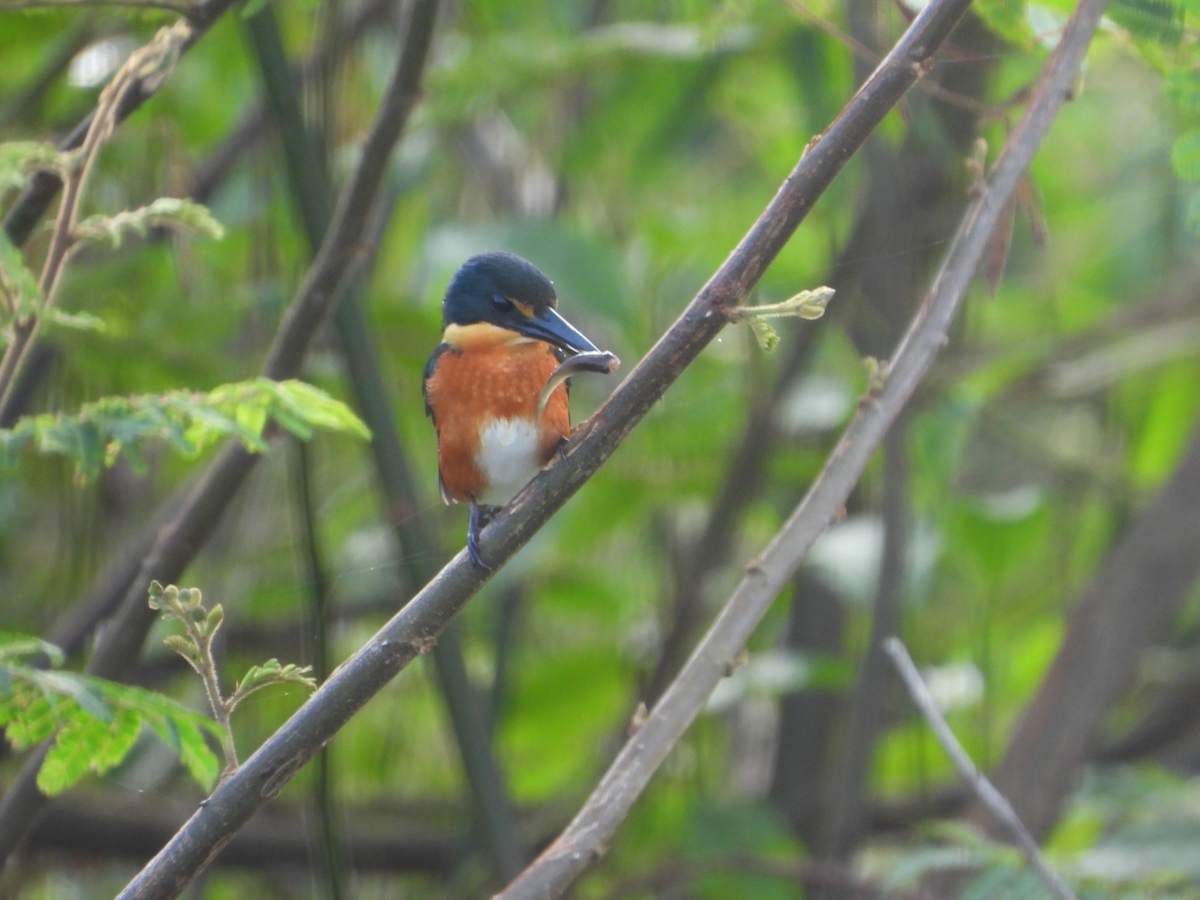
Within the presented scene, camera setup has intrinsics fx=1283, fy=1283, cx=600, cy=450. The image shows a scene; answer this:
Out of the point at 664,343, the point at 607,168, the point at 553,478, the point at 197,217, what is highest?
the point at 607,168

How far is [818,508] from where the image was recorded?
4.38ft

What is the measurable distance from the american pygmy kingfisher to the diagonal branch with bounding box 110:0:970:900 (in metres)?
0.35

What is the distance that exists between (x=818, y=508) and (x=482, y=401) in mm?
525

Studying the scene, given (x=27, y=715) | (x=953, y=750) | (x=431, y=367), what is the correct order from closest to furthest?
(x=27, y=715), (x=953, y=750), (x=431, y=367)

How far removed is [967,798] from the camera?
135 inches

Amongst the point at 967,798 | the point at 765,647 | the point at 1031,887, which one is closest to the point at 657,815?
the point at 967,798

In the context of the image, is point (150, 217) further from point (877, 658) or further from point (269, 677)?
point (877, 658)

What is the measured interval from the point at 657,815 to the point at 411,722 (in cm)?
69

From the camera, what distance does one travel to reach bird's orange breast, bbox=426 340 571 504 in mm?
1600

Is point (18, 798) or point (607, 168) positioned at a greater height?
point (607, 168)

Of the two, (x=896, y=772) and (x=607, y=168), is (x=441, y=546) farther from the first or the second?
(x=896, y=772)

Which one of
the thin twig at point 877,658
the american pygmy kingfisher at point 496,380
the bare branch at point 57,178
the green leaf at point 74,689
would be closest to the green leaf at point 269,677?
the green leaf at point 74,689

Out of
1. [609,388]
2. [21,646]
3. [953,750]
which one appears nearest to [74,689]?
[21,646]

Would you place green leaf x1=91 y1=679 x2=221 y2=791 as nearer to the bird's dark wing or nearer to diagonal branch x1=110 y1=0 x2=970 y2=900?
diagonal branch x1=110 y1=0 x2=970 y2=900
